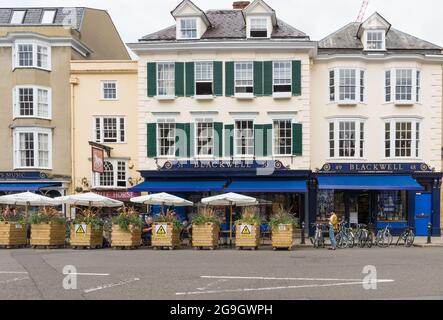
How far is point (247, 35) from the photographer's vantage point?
91.0ft

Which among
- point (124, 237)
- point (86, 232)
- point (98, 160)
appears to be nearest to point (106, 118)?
point (98, 160)

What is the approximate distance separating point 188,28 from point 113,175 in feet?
27.9

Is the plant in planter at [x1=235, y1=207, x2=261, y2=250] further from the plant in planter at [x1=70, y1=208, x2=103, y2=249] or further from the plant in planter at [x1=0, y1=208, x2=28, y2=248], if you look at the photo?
the plant in planter at [x1=0, y1=208, x2=28, y2=248]

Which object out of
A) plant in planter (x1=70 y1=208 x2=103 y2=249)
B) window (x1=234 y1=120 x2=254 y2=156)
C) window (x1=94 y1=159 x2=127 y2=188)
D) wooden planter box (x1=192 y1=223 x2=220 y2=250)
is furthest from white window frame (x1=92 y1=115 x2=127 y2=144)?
wooden planter box (x1=192 y1=223 x2=220 y2=250)

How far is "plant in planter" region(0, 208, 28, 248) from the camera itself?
69.9ft

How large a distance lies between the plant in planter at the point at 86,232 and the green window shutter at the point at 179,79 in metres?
8.93

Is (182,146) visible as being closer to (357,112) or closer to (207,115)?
(207,115)

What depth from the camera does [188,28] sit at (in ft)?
92.0

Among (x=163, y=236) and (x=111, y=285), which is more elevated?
(x=111, y=285)

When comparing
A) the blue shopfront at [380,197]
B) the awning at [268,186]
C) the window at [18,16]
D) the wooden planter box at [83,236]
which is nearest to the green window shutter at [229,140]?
the awning at [268,186]

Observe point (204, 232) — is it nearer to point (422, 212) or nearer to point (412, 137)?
point (422, 212)

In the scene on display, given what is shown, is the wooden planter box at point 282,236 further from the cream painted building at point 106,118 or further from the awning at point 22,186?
the awning at point 22,186

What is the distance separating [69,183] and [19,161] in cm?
277

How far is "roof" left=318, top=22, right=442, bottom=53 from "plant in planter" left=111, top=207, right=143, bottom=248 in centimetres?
1389
